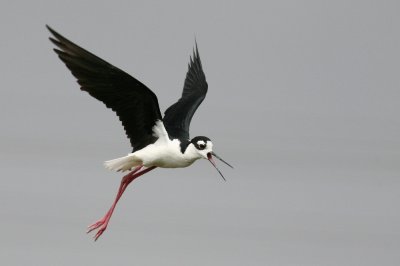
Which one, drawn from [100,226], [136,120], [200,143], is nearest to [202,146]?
[200,143]

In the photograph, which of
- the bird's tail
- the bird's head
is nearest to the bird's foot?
the bird's tail

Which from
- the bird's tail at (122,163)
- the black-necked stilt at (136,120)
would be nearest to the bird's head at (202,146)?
the black-necked stilt at (136,120)

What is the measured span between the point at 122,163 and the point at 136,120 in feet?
1.71

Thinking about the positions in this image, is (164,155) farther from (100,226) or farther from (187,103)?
(187,103)

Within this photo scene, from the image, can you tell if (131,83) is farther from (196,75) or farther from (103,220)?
(196,75)

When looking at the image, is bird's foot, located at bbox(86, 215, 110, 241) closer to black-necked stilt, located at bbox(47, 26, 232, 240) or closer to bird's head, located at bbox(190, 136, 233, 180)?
black-necked stilt, located at bbox(47, 26, 232, 240)

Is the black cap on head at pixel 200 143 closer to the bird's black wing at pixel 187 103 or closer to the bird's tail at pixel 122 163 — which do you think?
the bird's black wing at pixel 187 103

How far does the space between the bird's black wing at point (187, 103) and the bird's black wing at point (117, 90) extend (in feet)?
1.33

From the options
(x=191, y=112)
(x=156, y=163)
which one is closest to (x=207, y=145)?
(x=156, y=163)

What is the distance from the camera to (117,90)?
10.8m

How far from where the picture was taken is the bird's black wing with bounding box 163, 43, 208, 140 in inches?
474

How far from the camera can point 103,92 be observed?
1080cm

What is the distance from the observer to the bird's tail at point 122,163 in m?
11.4

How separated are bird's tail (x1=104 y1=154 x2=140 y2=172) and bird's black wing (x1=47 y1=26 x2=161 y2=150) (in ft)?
0.44
